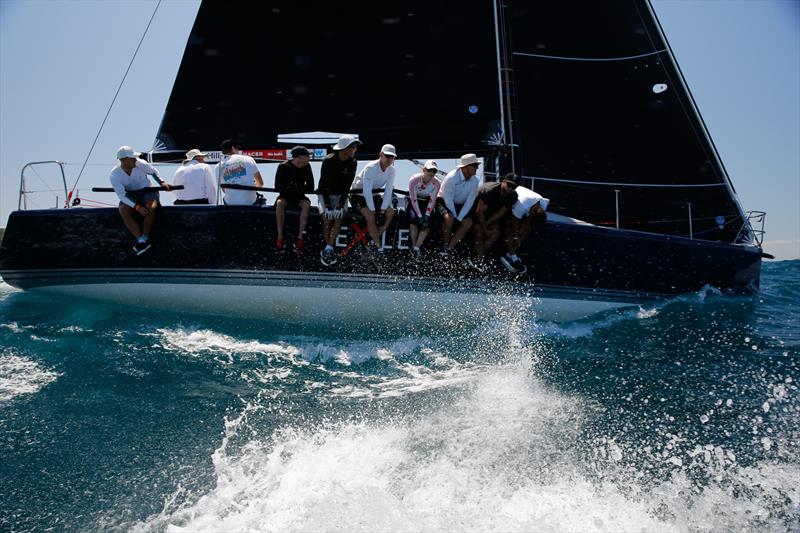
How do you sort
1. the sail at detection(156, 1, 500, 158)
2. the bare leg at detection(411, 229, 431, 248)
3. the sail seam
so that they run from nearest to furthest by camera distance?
the bare leg at detection(411, 229, 431, 248), the sail at detection(156, 1, 500, 158), the sail seam

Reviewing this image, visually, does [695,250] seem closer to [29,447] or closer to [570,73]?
[570,73]

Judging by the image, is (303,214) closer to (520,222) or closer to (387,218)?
(387,218)

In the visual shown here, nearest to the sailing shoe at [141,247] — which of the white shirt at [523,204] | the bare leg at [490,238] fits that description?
the bare leg at [490,238]

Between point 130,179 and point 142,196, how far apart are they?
0.22 metres

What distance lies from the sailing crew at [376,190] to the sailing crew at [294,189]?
0.55 metres

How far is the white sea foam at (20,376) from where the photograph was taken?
12.1 feet

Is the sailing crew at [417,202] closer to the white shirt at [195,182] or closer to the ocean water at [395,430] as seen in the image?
the ocean water at [395,430]

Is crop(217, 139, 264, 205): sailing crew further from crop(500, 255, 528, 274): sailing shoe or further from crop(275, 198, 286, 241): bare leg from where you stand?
crop(500, 255, 528, 274): sailing shoe

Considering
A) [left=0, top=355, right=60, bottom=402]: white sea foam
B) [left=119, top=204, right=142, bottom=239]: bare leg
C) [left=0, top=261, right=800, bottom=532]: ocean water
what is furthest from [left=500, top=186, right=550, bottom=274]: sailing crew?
[left=0, top=355, right=60, bottom=402]: white sea foam

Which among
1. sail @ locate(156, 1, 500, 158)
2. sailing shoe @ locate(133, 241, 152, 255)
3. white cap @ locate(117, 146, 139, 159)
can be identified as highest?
sail @ locate(156, 1, 500, 158)

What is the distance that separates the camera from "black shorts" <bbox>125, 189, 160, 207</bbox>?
5938mm

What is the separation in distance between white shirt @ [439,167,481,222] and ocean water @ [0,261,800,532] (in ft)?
4.60

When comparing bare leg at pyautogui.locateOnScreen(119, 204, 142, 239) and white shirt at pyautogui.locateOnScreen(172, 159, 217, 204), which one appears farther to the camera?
white shirt at pyautogui.locateOnScreen(172, 159, 217, 204)

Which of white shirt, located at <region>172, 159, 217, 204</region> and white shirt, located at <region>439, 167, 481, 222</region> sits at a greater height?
white shirt, located at <region>172, 159, 217, 204</region>
